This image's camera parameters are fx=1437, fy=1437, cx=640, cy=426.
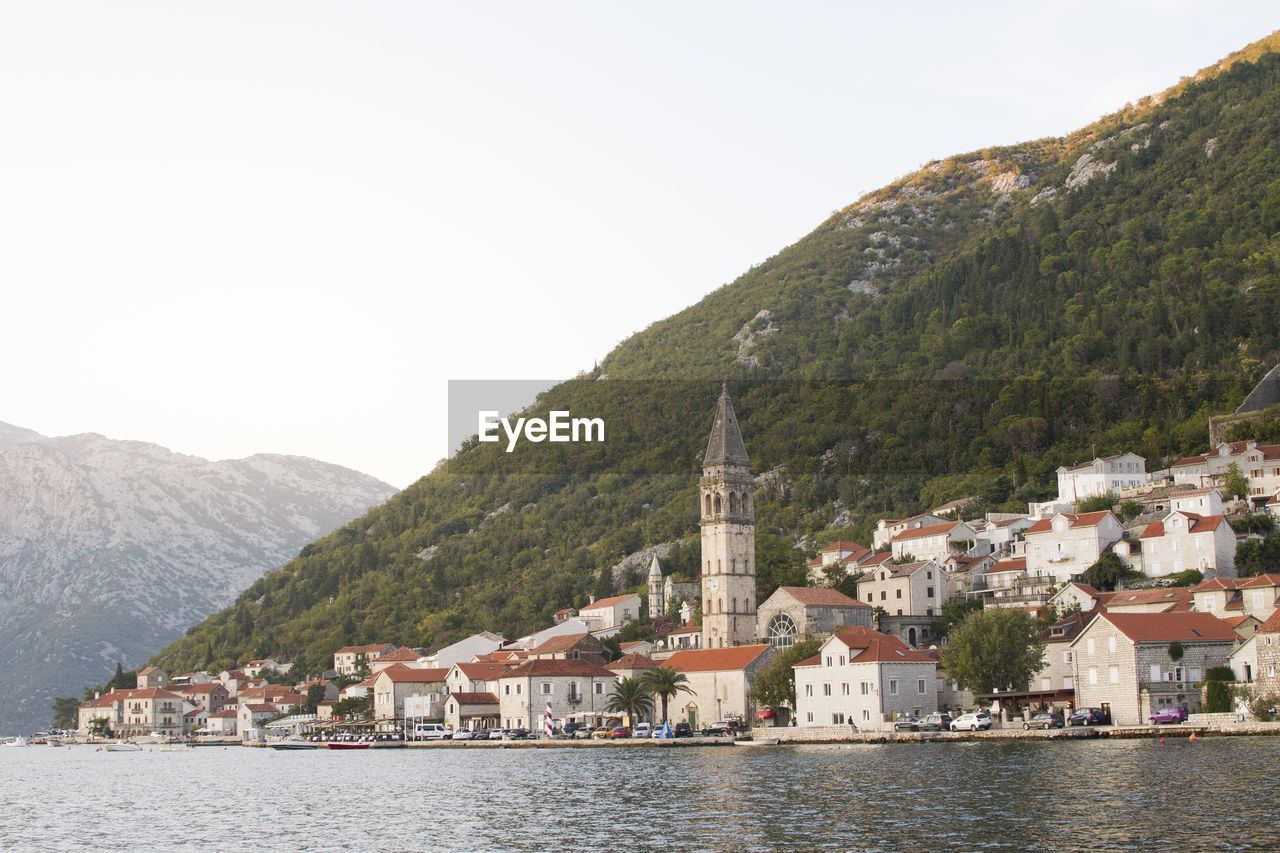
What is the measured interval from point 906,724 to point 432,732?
4154cm

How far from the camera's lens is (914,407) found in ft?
472

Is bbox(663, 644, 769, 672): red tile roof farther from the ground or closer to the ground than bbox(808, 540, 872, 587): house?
closer to the ground

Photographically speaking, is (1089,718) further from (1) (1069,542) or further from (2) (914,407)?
(2) (914,407)

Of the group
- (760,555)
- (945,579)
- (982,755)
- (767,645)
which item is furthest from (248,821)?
(760,555)

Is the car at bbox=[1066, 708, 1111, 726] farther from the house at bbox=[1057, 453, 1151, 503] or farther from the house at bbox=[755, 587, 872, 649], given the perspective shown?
the house at bbox=[1057, 453, 1151, 503]

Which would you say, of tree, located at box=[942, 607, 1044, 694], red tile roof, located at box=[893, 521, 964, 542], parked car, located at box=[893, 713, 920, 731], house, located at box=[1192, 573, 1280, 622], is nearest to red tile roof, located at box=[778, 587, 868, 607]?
red tile roof, located at box=[893, 521, 964, 542]

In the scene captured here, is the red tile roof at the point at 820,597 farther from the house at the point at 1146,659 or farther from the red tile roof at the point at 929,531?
the house at the point at 1146,659

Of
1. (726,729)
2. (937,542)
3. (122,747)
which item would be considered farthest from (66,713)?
(726,729)

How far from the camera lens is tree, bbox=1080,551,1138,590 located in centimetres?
8794

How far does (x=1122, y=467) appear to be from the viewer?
10594 cm

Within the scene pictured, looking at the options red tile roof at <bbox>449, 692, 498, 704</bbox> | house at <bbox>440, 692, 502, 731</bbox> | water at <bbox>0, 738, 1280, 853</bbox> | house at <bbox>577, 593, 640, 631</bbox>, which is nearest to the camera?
water at <bbox>0, 738, 1280, 853</bbox>

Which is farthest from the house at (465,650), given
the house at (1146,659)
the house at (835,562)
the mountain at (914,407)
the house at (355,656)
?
the house at (1146,659)

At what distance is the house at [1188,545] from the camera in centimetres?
8412

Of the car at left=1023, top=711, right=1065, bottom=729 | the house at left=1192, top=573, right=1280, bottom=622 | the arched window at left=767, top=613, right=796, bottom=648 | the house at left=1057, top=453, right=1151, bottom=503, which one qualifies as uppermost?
the house at left=1057, top=453, right=1151, bottom=503
